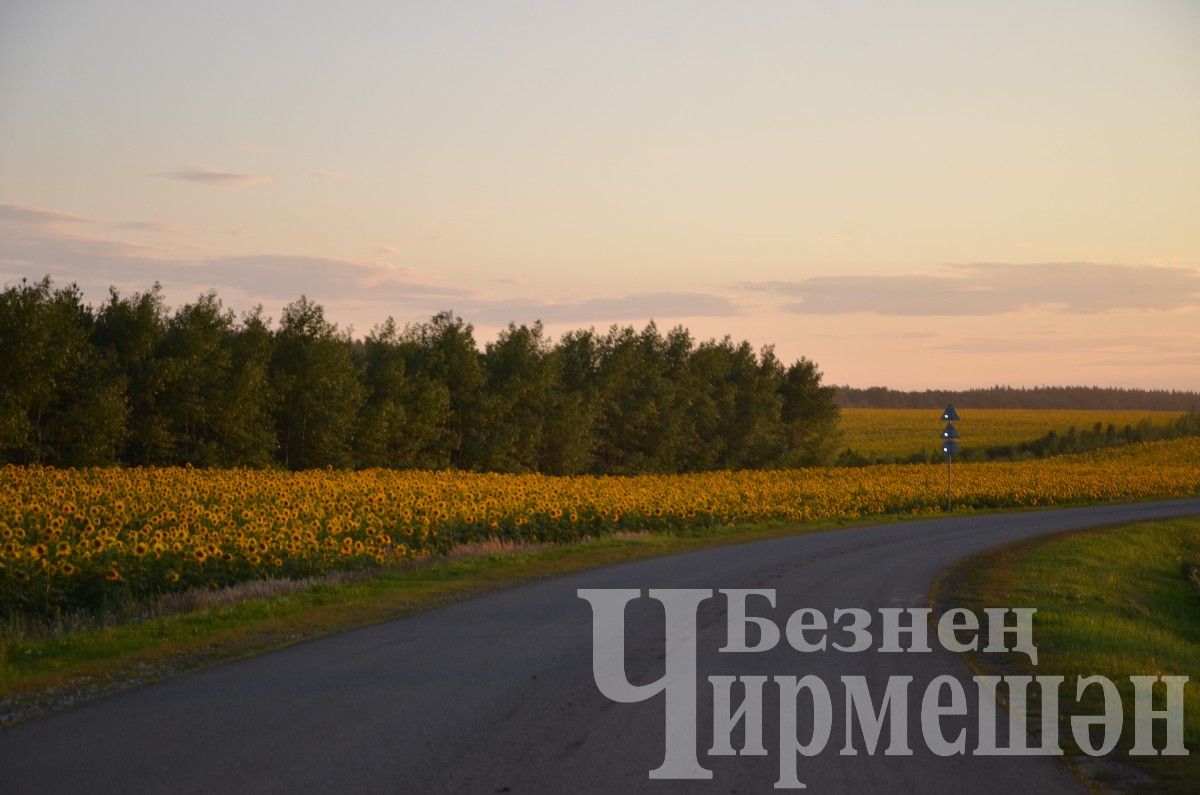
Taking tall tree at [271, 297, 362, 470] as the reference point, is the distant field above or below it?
below

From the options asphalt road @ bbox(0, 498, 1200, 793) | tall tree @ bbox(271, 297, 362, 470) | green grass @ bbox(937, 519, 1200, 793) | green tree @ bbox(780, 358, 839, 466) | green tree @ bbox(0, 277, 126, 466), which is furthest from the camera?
green tree @ bbox(780, 358, 839, 466)

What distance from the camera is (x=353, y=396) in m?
49.2

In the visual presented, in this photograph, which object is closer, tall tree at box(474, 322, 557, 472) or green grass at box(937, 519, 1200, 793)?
green grass at box(937, 519, 1200, 793)

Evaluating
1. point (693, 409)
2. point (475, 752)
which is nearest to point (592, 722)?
point (475, 752)

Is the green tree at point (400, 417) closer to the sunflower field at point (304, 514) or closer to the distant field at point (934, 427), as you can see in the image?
the sunflower field at point (304, 514)

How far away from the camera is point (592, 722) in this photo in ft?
29.9

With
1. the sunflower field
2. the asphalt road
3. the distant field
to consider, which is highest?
the asphalt road

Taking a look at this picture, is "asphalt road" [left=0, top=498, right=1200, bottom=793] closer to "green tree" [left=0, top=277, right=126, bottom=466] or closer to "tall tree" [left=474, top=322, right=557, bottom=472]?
"green tree" [left=0, top=277, right=126, bottom=466]

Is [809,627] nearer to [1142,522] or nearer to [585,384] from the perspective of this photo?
[1142,522]

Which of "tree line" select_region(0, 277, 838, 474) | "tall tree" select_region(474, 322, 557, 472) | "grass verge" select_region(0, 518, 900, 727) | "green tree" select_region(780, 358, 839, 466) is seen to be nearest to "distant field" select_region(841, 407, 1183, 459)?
"green tree" select_region(780, 358, 839, 466)

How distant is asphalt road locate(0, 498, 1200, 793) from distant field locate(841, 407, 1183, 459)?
80773 mm

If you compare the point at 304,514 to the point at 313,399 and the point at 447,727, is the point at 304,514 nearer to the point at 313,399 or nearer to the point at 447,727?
the point at 447,727

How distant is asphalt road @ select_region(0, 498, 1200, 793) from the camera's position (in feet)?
24.9

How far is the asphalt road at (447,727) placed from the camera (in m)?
7.58
